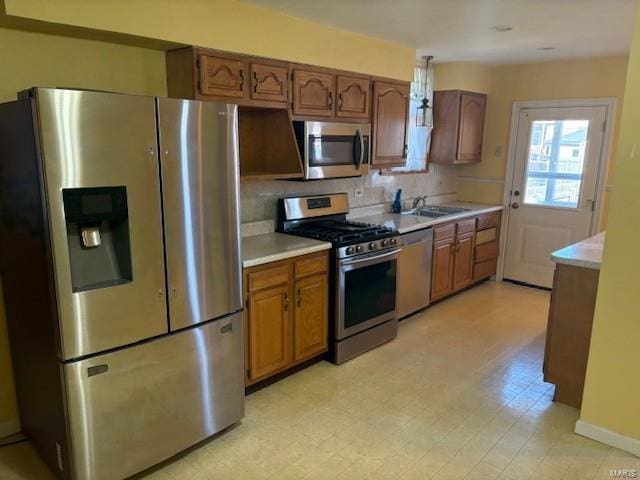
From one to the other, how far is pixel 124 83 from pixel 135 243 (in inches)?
44.4

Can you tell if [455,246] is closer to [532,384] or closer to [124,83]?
[532,384]

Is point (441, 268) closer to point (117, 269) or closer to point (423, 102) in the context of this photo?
point (423, 102)

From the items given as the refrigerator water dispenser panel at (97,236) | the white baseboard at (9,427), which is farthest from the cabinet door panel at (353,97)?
the white baseboard at (9,427)

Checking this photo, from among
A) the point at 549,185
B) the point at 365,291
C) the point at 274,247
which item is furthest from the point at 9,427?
the point at 549,185

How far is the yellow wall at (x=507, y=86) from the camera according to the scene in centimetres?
456

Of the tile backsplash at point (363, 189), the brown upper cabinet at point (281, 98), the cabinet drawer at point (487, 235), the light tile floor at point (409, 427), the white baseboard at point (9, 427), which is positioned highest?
the brown upper cabinet at point (281, 98)

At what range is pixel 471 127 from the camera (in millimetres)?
5160

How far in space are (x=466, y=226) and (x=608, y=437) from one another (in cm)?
254

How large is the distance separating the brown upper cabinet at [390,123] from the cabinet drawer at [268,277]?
58.7 inches

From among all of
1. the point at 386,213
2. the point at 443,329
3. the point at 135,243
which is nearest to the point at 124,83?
the point at 135,243

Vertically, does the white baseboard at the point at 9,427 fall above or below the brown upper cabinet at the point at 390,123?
below

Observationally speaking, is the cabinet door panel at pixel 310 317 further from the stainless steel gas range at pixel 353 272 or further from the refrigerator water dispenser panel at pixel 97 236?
the refrigerator water dispenser panel at pixel 97 236

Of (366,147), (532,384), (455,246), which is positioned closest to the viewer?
Answer: (532,384)

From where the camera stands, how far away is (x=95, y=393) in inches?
78.6
